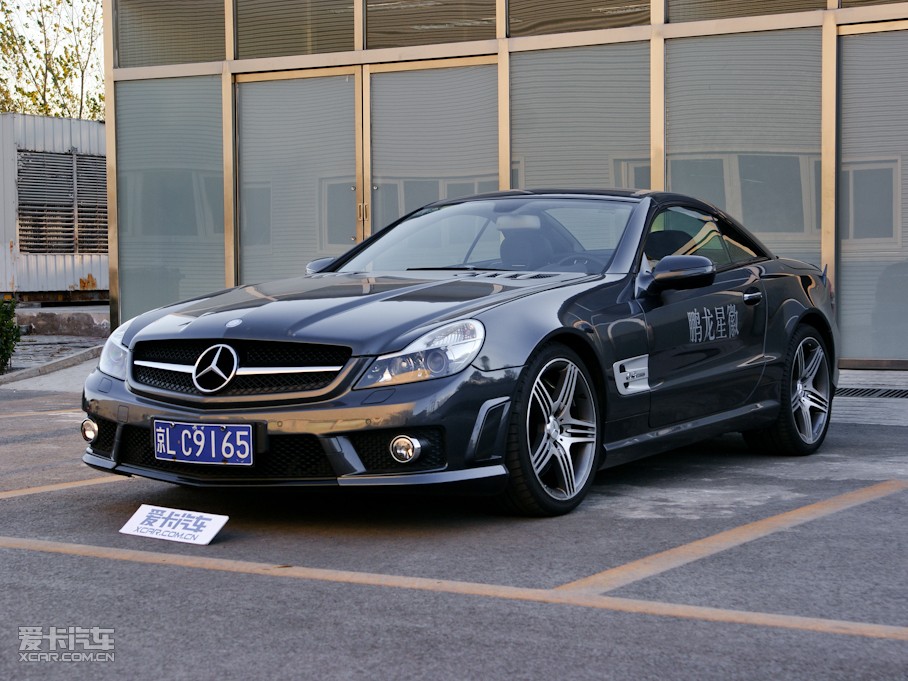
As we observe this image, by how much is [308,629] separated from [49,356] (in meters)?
11.3

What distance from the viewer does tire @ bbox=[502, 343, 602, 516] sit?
486 centimetres

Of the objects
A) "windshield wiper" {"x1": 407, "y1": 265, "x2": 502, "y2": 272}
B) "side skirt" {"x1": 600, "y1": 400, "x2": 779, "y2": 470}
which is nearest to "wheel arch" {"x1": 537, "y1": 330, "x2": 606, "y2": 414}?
"side skirt" {"x1": 600, "y1": 400, "x2": 779, "y2": 470}

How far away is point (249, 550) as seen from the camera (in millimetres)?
4543

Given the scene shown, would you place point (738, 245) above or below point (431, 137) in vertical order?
below

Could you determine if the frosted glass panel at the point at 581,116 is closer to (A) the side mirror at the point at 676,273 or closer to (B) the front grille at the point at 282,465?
(A) the side mirror at the point at 676,273

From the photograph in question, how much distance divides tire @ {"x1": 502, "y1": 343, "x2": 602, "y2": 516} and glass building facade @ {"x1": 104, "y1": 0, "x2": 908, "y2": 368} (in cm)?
629

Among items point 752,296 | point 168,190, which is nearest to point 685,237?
point 752,296

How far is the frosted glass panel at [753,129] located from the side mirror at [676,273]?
18.2 ft

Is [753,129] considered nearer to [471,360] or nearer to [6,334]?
[6,334]

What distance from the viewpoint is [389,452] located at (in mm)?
4668

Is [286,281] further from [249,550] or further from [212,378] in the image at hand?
[249,550]

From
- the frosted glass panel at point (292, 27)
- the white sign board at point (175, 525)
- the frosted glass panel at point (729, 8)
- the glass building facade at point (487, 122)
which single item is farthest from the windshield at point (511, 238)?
the frosted glass panel at point (292, 27)

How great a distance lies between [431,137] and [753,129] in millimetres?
3002

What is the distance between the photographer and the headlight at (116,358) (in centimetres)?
520
